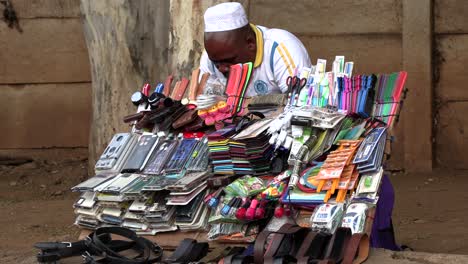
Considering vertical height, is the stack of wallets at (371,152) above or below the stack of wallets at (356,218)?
above

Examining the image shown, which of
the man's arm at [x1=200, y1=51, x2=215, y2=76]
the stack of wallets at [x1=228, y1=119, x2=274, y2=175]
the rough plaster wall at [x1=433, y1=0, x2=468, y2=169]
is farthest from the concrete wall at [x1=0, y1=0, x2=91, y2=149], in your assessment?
the stack of wallets at [x1=228, y1=119, x2=274, y2=175]

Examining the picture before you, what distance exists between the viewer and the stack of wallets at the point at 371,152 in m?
4.38

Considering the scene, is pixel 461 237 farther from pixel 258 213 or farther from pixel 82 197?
pixel 82 197

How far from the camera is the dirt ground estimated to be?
6.10 m

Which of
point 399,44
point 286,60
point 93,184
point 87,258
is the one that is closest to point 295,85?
point 286,60

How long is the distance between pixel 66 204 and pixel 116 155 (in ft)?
8.97

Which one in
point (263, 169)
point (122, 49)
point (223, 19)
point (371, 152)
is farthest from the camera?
point (122, 49)

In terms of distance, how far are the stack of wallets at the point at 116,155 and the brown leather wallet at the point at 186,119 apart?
9.7 inches

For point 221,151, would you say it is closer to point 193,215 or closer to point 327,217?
point 193,215

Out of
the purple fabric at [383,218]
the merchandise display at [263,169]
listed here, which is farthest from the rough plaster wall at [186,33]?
the purple fabric at [383,218]

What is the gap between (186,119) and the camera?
509cm

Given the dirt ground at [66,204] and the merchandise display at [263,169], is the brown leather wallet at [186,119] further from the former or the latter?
the dirt ground at [66,204]

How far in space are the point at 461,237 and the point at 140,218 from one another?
7.42 ft

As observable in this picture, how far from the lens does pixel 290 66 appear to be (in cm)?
511
